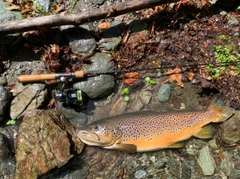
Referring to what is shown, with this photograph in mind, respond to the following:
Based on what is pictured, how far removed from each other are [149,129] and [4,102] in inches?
105

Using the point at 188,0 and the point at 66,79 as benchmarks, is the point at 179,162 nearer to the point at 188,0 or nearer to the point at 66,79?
the point at 66,79

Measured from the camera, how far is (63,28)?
5.62m

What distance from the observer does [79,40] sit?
18.4 feet

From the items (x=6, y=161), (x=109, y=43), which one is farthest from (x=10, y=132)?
(x=109, y=43)

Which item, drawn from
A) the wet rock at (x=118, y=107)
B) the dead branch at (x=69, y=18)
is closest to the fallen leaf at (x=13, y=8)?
the dead branch at (x=69, y=18)

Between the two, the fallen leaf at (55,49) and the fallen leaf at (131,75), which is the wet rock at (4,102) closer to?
the fallen leaf at (55,49)

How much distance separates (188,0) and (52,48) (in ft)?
9.12

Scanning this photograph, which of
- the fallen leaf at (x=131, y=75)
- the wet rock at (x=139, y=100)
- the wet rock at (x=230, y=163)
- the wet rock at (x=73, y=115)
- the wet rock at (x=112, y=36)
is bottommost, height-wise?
the wet rock at (x=230, y=163)

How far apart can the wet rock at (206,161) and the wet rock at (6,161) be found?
339 centimetres

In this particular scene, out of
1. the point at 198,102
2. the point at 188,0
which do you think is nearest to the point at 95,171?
the point at 198,102

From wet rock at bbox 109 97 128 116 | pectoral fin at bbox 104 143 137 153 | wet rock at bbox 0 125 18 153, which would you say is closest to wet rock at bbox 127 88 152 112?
wet rock at bbox 109 97 128 116

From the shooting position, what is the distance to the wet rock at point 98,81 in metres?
5.57

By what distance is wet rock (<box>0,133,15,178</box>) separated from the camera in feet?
17.2

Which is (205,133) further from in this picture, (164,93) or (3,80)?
(3,80)
